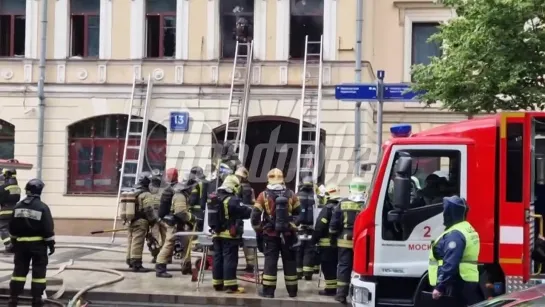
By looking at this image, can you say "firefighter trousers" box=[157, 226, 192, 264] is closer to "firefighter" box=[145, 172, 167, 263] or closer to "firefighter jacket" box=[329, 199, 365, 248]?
"firefighter" box=[145, 172, 167, 263]

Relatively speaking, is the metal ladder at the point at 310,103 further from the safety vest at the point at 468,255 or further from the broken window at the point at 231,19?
the safety vest at the point at 468,255

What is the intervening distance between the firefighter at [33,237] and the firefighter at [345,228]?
12.5ft

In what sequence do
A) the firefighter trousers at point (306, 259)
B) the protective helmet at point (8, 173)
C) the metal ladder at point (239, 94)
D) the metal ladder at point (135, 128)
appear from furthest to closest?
the metal ladder at point (135, 128) < the metal ladder at point (239, 94) < the protective helmet at point (8, 173) < the firefighter trousers at point (306, 259)

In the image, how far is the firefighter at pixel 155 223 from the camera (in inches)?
512

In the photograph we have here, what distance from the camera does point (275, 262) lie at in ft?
34.4

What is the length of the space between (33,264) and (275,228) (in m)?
3.22

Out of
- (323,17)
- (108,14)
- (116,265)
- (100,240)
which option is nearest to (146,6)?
(108,14)

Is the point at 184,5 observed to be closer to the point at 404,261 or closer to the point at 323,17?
the point at 323,17

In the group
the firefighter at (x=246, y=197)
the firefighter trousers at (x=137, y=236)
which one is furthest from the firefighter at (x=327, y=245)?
the firefighter trousers at (x=137, y=236)

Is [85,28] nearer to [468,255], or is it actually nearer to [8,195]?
[8,195]

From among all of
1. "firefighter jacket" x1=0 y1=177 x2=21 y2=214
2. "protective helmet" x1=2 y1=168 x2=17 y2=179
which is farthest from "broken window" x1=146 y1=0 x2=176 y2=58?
"firefighter jacket" x1=0 y1=177 x2=21 y2=214

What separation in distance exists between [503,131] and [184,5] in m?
13.8

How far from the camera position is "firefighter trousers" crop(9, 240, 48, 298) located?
32.0ft

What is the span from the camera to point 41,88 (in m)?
20.1
